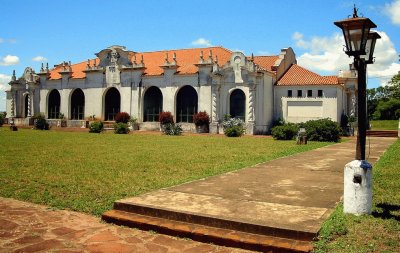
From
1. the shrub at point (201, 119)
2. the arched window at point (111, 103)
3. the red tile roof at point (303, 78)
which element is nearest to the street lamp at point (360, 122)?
the red tile roof at point (303, 78)

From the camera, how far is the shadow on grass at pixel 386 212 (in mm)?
5387

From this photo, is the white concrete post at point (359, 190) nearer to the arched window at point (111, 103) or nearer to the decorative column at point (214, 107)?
the decorative column at point (214, 107)

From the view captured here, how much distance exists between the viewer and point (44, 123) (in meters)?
39.0

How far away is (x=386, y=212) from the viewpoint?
5703 mm

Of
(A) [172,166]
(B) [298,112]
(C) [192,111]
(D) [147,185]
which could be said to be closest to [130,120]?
(C) [192,111]

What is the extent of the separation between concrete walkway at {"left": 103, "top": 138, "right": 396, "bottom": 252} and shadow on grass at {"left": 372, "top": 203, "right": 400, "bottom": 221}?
2.20 ft

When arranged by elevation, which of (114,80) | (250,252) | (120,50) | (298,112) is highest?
(120,50)

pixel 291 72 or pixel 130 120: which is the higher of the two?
pixel 291 72

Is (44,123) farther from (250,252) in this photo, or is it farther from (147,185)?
(250,252)

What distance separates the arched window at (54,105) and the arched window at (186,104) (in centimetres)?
1675

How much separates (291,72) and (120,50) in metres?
18.4

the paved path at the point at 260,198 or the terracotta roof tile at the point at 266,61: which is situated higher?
the terracotta roof tile at the point at 266,61

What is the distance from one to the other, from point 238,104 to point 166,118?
7166 millimetres

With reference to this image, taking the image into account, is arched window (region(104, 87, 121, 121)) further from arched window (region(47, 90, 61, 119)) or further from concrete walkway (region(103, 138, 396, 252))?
concrete walkway (region(103, 138, 396, 252))
